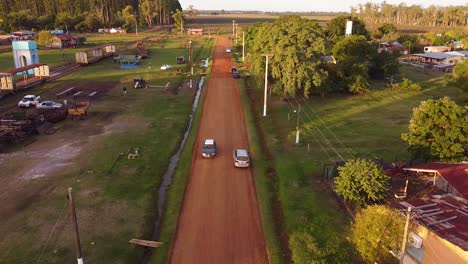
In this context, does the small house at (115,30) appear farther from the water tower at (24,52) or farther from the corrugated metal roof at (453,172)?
the corrugated metal roof at (453,172)

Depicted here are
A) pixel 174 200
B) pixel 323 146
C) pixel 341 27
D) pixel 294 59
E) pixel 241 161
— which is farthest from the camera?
pixel 341 27

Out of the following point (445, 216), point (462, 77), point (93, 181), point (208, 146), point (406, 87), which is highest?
point (462, 77)

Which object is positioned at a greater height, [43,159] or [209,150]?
[209,150]

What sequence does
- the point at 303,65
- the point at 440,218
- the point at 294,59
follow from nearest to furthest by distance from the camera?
the point at 440,218, the point at 294,59, the point at 303,65

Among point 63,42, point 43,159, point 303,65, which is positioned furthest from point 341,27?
point 43,159

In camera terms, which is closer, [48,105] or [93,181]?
[93,181]

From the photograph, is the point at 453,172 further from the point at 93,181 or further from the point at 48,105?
the point at 48,105

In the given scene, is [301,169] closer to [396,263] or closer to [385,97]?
[396,263]
